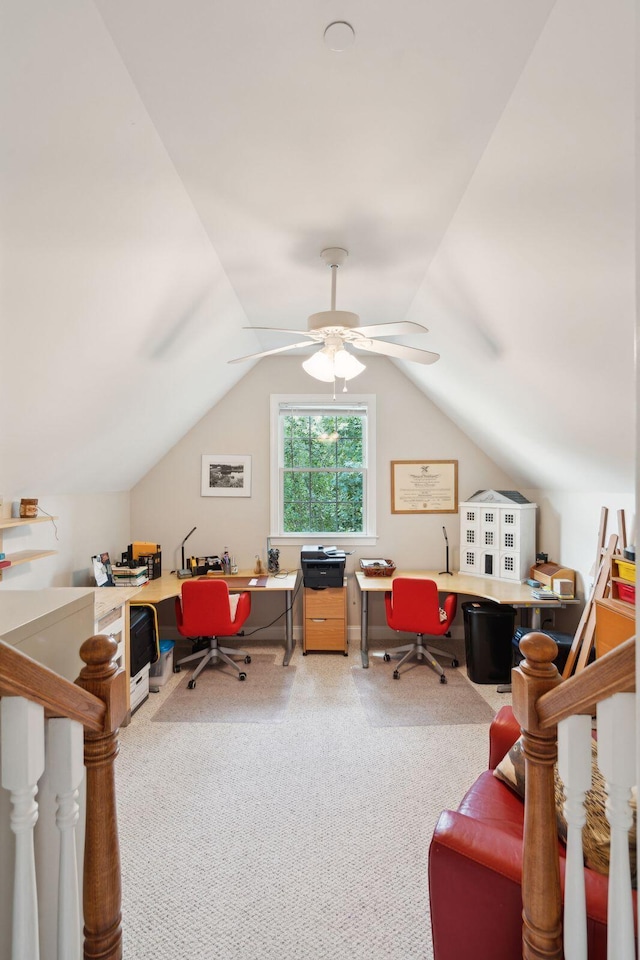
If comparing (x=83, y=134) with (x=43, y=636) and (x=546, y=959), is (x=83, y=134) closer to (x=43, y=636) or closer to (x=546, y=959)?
(x=43, y=636)

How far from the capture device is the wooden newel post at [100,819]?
37.9 inches

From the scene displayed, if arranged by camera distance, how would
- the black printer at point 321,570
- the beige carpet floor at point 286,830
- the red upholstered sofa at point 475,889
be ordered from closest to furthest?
1. the red upholstered sofa at point 475,889
2. the beige carpet floor at point 286,830
3. the black printer at point 321,570

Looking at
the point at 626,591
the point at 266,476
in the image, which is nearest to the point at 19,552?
the point at 266,476

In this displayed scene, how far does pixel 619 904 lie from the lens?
2.56ft

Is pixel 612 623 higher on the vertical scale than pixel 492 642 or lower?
higher

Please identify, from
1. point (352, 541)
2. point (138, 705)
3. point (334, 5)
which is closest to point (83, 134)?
point (334, 5)

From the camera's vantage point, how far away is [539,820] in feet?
3.07

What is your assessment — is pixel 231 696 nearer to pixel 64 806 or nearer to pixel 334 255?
pixel 64 806

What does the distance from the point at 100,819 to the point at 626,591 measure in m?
2.97

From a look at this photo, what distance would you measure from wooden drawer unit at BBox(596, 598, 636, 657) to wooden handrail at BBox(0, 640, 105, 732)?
8.99ft

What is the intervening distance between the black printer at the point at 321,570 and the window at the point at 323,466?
1.99ft

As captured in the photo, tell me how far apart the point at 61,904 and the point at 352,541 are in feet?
13.0

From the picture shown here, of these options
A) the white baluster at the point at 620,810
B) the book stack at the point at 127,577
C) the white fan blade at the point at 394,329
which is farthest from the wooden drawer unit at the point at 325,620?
the white baluster at the point at 620,810

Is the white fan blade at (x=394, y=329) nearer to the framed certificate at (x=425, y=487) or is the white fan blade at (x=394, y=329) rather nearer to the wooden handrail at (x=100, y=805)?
the wooden handrail at (x=100, y=805)
